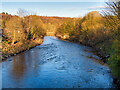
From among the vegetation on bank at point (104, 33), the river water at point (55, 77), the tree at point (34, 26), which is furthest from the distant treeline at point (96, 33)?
the river water at point (55, 77)

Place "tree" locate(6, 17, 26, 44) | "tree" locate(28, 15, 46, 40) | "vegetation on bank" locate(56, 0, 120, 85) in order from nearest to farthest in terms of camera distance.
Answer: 1. "vegetation on bank" locate(56, 0, 120, 85)
2. "tree" locate(6, 17, 26, 44)
3. "tree" locate(28, 15, 46, 40)

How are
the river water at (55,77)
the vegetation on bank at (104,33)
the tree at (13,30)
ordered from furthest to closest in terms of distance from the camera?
the tree at (13,30) < the river water at (55,77) < the vegetation on bank at (104,33)

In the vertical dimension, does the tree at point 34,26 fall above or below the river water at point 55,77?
above

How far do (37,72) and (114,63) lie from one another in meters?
6.28

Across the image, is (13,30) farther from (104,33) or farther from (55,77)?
(104,33)

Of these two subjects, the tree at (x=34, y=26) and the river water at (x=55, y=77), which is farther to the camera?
the tree at (x=34, y=26)

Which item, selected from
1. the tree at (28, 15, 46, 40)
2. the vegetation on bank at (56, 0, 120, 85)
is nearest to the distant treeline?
the vegetation on bank at (56, 0, 120, 85)

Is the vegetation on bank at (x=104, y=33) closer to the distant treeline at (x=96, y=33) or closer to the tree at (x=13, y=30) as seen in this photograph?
the distant treeline at (x=96, y=33)

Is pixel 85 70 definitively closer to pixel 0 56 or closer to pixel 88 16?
pixel 0 56

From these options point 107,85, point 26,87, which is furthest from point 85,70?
point 26,87

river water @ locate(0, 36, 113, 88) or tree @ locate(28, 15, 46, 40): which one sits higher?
tree @ locate(28, 15, 46, 40)

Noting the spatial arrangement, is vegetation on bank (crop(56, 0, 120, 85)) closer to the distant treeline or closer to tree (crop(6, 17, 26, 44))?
the distant treeline

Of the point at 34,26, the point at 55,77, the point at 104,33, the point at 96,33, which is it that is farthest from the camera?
the point at 34,26

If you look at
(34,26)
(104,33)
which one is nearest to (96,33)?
(104,33)
